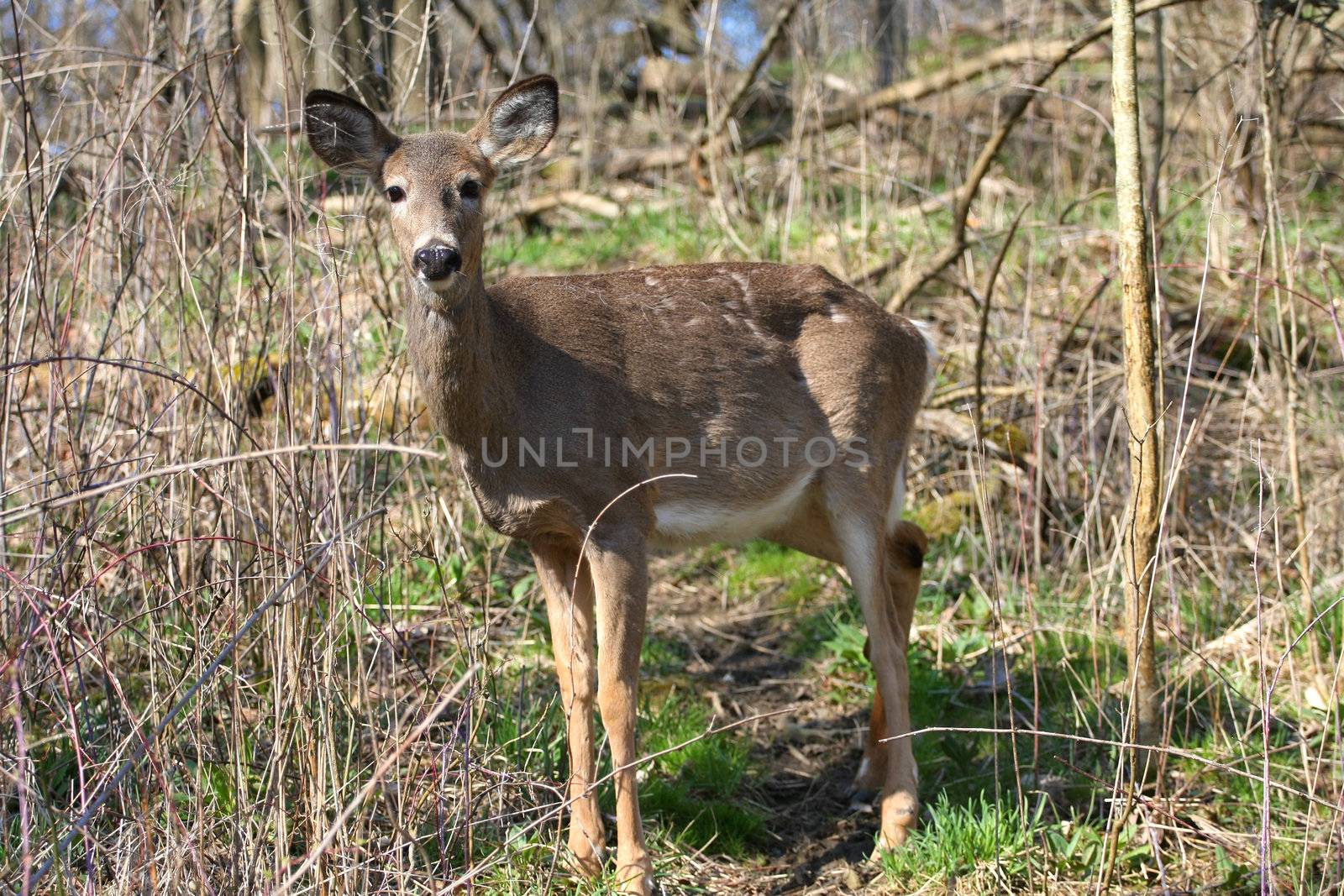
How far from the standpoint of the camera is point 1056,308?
7543 millimetres

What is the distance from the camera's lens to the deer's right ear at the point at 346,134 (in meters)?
4.12

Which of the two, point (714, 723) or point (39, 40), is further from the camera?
point (39, 40)

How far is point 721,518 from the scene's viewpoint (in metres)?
4.86

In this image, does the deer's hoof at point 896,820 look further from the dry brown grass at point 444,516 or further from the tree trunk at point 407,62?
the tree trunk at point 407,62

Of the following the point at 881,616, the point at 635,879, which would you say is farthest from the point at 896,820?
the point at 635,879

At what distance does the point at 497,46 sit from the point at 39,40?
5077mm

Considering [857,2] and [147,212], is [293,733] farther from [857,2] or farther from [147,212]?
[857,2]

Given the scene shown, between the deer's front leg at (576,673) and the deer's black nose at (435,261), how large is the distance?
1057 millimetres

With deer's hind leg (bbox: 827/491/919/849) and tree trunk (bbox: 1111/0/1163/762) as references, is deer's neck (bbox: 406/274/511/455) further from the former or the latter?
tree trunk (bbox: 1111/0/1163/762)

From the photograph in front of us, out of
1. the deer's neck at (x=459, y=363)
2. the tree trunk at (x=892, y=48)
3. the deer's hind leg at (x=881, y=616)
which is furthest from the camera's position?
the tree trunk at (x=892, y=48)

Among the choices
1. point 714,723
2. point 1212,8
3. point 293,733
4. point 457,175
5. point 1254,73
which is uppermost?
point 1212,8

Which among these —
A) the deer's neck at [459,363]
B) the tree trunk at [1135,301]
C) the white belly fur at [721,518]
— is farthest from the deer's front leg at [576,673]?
the tree trunk at [1135,301]

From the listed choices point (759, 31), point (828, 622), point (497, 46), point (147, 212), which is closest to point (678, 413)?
point (828, 622)

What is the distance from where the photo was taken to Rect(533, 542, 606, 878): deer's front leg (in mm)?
4203
